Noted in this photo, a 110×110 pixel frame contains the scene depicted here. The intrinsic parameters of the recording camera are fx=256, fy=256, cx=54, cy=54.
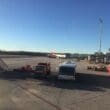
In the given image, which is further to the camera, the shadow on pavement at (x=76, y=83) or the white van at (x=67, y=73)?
the white van at (x=67, y=73)

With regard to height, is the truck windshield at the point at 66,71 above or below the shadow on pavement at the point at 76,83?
above

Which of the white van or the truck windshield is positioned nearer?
the white van

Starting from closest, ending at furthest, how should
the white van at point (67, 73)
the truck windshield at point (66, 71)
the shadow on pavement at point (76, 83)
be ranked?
the shadow on pavement at point (76, 83) → the white van at point (67, 73) → the truck windshield at point (66, 71)

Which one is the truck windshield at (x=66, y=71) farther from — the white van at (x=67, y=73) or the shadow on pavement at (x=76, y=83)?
the shadow on pavement at (x=76, y=83)

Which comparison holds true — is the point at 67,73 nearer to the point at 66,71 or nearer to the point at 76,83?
the point at 66,71

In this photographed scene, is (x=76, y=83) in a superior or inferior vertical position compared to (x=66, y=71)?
inferior

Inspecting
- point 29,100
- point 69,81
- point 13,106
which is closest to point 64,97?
point 29,100

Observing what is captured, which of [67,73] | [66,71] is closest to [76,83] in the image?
[67,73]

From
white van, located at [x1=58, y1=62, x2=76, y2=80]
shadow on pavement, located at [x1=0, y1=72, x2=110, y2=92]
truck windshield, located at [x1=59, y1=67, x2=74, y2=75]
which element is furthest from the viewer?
truck windshield, located at [x1=59, y1=67, x2=74, y2=75]

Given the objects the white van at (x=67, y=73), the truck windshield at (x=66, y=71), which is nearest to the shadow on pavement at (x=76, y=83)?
the white van at (x=67, y=73)

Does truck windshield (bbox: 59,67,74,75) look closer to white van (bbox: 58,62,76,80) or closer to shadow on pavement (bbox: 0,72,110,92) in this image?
white van (bbox: 58,62,76,80)

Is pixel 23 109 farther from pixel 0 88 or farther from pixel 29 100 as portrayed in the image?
pixel 0 88

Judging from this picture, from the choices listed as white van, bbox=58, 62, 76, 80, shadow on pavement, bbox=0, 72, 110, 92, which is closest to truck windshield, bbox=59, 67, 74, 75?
white van, bbox=58, 62, 76, 80

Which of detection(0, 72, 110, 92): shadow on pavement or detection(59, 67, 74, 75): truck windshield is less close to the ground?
detection(59, 67, 74, 75): truck windshield
